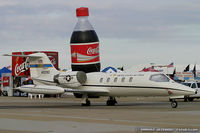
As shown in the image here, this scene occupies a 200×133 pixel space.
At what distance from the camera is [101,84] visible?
31.6 m

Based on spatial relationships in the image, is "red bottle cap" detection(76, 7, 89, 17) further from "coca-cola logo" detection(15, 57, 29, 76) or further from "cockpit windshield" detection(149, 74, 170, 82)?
"cockpit windshield" detection(149, 74, 170, 82)

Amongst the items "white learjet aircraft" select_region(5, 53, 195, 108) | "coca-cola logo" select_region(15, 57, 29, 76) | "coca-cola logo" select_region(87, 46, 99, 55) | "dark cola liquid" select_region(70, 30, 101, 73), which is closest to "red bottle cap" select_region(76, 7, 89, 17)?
"dark cola liquid" select_region(70, 30, 101, 73)

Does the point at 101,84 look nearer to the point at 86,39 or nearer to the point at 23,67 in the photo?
the point at 86,39

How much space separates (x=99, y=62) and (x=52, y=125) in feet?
103

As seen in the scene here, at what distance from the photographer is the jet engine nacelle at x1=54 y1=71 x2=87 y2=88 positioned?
31.7m

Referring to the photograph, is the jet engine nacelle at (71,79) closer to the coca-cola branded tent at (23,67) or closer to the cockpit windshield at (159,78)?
the cockpit windshield at (159,78)

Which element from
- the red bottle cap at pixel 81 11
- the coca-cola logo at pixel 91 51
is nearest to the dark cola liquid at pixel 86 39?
the coca-cola logo at pixel 91 51

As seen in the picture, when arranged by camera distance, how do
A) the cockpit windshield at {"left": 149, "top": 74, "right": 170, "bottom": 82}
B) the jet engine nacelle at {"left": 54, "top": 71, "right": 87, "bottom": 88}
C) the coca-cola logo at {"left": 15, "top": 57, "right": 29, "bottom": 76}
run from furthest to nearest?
the coca-cola logo at {"left": 15, "top": 57, "right": 29, "bottom": 76}
the jet engine nacelle at {"left": 54, "top": 71, "right": 87, "bottom": 88}
the cockpit windshield at {"left": 149, "top": 74, "right": 170, "bottom": 82}

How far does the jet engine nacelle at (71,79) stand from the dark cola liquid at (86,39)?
13.7 m

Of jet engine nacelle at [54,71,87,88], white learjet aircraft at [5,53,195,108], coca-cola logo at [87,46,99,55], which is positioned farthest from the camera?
coca-cola logo at [87,46,99,55]

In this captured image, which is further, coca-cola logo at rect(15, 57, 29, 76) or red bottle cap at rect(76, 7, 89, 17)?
coca-cola logo at rect(15, 57, 29, 76)

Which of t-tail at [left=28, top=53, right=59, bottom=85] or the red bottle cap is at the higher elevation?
the red bottle cap

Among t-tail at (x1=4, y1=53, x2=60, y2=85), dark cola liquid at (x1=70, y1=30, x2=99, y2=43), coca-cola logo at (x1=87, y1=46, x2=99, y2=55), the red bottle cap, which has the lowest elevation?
t-tail at (x1=4, y1=53, x2=60, y2=85)

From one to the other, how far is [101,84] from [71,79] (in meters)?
2.33
